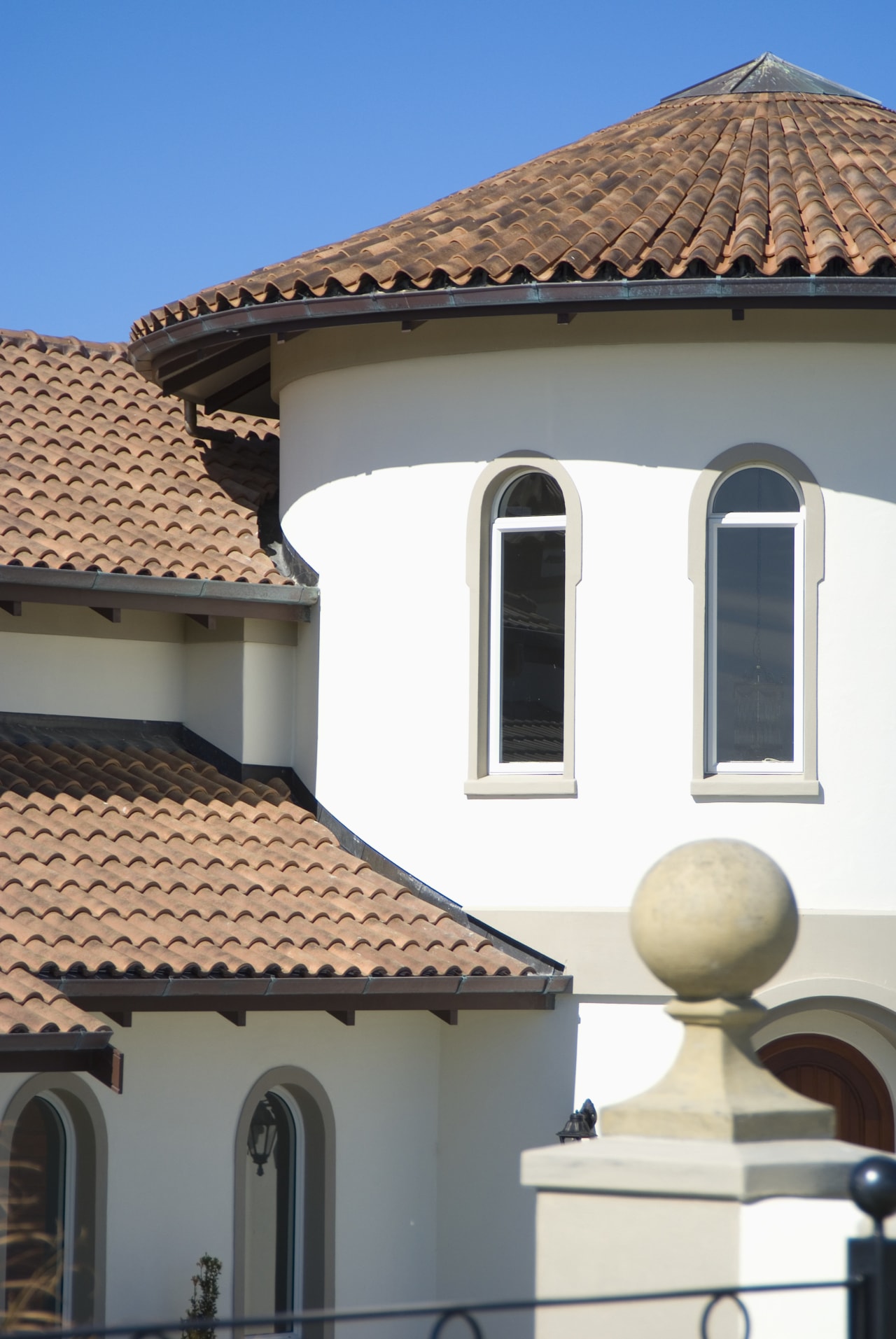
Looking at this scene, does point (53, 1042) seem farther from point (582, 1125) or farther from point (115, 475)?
point (115, 475)

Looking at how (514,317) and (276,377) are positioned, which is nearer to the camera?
(514,317)

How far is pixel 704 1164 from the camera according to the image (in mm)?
4309

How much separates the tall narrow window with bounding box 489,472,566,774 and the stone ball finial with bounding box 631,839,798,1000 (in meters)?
7.25

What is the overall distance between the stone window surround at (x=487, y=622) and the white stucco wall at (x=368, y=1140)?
1.47m

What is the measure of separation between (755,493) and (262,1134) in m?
5.30

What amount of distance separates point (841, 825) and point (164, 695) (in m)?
5.25

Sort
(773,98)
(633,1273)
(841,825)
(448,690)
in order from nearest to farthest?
(633,1273) < (841,825) < (448,690) < (773,98)

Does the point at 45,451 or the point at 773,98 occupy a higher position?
the point at 773,98

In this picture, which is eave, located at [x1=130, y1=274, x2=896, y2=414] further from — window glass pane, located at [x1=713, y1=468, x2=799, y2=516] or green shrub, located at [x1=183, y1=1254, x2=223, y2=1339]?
green shrub, located at [x1=183, y1=1254, x2=223, y2=1339]

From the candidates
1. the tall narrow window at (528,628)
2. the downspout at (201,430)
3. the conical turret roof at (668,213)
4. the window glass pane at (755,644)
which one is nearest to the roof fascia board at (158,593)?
the tall narrow window at (528,628)

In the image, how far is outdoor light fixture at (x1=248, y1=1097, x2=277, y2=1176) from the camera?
11594 mm

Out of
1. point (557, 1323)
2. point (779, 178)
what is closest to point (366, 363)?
point (779, 178)

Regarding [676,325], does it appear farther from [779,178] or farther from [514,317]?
[779,178]

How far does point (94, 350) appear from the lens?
52.4ft
